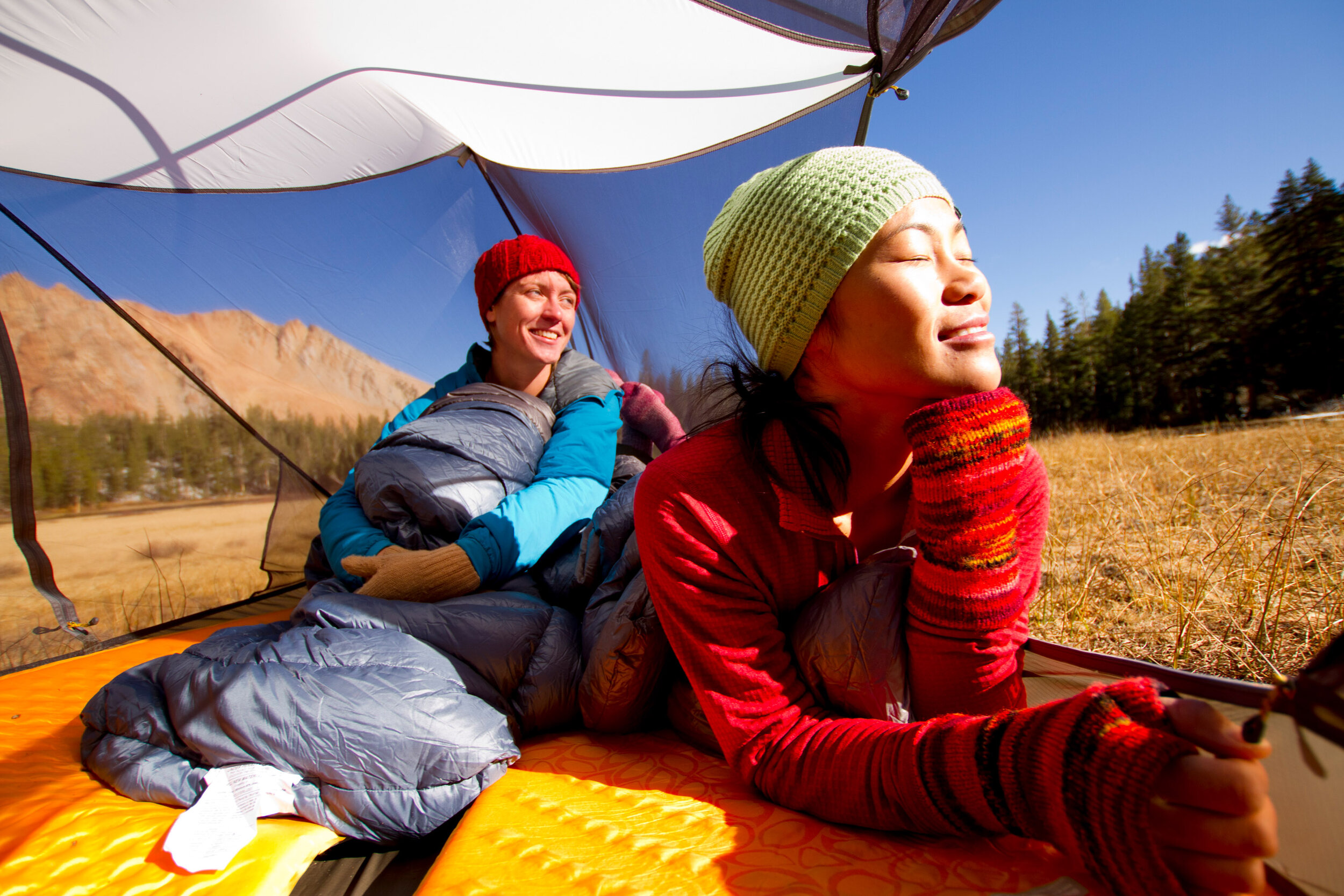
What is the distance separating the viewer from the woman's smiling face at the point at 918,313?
871 millimetres

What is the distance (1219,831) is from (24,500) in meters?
3.02

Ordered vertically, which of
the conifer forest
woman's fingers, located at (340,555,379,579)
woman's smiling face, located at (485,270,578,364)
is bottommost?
woman's fingers, located at (340,555,379,579)

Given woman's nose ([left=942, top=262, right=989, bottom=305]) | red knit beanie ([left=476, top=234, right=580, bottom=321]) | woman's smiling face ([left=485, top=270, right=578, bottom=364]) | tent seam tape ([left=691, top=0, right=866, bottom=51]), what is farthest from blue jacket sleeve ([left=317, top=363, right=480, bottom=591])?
tent seam tape ([left=691, top=0, right=866, bottom=51])

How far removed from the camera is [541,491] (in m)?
1.68

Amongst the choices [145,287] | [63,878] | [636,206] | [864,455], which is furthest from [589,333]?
[63,878]

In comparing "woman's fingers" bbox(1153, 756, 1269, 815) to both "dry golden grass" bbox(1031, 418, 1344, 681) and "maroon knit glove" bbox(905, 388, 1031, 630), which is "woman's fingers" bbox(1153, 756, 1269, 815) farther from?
"dry golden grass" bbox(1031, 418, 1344, 681)

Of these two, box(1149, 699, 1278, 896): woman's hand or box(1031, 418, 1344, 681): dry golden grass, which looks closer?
box(1149, 699, 1278, 896): woman's hand

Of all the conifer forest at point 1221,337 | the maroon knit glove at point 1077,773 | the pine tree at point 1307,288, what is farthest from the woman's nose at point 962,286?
the pine tree at point 1307,288

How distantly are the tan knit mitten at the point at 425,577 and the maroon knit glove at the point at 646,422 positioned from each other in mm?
1104

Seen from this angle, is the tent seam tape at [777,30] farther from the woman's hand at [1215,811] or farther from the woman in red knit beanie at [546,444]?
the woman's hand at [1215,811]

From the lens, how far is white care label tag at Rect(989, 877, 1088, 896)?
647 mm

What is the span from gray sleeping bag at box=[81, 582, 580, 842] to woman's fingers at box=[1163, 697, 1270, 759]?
3.21ft

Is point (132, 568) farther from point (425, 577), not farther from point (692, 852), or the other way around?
point (692, 852)

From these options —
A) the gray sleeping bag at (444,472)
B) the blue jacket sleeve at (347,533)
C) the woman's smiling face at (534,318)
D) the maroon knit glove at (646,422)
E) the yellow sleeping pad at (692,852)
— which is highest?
the woman's smiling face at (534,318)
